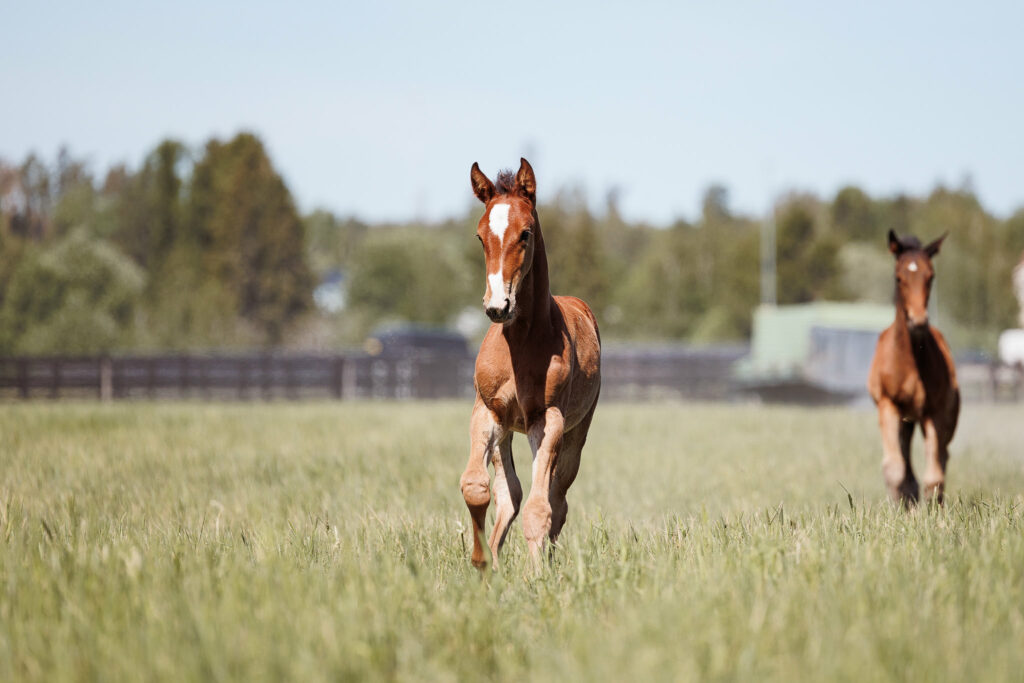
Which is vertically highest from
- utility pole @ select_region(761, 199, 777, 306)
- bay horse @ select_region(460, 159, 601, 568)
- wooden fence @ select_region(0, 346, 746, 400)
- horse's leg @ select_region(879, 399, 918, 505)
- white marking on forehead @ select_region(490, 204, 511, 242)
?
utility pole @ select_region(761, 199, 777, 306)

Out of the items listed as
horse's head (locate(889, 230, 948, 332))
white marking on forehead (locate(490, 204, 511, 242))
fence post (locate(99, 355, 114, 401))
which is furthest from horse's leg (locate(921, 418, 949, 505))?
fence post (locate(99, 355, 114, 401))

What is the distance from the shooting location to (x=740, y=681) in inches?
127

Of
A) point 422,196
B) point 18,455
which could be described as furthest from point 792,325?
point 422,196

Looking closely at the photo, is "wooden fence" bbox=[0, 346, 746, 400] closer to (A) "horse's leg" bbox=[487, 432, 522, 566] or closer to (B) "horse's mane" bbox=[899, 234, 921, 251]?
(B) "horse's mane" bbox=[899, 234, 921, 251]

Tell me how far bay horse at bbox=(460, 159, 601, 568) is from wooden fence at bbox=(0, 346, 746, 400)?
24705 millimetres

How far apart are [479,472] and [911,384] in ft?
17.4

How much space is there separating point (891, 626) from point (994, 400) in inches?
1373

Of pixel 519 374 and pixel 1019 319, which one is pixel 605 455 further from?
pixel 1019 319

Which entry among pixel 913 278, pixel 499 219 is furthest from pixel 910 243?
pixel 499 219

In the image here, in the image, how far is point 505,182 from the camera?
18.7 ft

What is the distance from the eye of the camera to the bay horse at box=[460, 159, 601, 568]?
5.41 m

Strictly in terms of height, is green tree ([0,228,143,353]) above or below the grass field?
above

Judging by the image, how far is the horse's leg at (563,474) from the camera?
21.1ft

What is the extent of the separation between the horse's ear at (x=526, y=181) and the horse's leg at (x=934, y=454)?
5.44m
